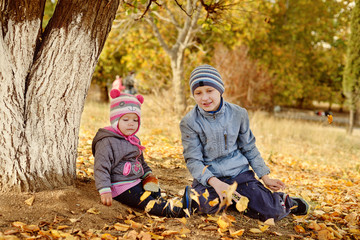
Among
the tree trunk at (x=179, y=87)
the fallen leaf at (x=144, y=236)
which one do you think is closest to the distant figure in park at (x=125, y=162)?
the fallen leaf at (x=144, y=236)

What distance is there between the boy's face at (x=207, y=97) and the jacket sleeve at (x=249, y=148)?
34 cm

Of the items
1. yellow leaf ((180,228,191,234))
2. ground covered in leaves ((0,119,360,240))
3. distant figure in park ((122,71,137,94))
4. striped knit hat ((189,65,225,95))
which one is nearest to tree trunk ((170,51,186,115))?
distant figure in park ((122,71,137,94))

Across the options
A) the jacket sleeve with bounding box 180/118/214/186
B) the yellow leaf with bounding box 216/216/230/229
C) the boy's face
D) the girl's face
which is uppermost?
the boy's face

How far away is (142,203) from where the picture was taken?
2.76m

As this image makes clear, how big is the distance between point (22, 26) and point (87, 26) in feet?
1.59

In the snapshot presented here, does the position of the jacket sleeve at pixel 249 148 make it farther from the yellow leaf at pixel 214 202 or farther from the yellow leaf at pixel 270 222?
the yellow leaf at pixel 214 202

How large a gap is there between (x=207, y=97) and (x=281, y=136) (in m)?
7.30

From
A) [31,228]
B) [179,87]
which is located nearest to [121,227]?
[31,228]

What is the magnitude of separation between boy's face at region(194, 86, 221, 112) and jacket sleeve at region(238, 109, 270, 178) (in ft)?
1.10

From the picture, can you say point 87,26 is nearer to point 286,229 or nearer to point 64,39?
point 64,39

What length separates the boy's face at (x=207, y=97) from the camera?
2822 millimetres

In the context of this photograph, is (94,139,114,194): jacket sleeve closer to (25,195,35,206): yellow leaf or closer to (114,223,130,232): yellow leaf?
(114,223,130,232): yellow leaf

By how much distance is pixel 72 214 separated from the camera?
7.83 feet

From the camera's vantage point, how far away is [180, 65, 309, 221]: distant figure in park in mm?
2816
